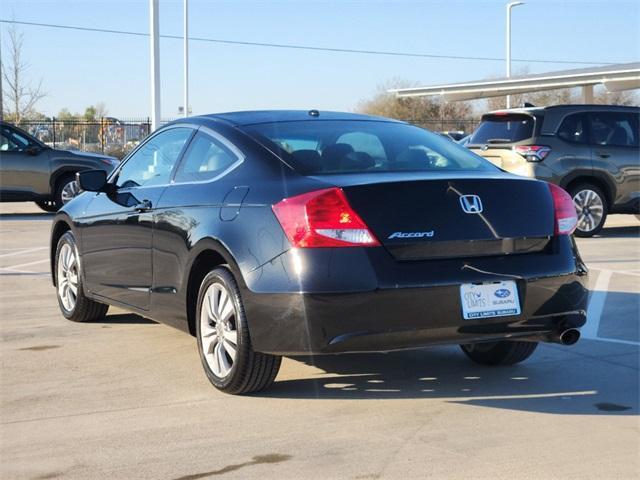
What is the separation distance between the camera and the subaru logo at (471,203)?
5.14 m

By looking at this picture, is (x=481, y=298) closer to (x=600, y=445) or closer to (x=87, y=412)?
(x=600, y=445)

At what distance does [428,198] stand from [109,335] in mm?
3130

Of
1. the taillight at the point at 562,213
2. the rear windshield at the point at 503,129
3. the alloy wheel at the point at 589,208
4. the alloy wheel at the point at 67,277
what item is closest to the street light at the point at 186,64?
the rear windshield at the point at 503,129

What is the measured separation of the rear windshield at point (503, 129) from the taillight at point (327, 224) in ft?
31.6

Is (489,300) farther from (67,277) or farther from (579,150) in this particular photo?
(579,150)

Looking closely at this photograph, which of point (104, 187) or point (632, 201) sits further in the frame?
point (632, 201)

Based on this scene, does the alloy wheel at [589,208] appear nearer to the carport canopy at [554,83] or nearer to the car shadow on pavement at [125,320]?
the car shadow on pavement at [125,320]

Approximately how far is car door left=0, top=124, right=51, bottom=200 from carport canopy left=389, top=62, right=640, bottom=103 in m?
17.6

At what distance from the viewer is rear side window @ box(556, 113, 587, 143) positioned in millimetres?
14273

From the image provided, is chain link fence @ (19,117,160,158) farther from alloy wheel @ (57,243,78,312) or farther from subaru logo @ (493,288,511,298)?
subaru logo @ (493,288,511,298)

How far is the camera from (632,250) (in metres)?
12.8

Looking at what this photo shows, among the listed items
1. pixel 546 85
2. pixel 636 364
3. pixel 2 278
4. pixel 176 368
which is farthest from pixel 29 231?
pixel 546 85

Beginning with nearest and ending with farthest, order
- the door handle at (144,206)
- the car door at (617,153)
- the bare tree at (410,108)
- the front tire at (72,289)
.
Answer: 1. the door handle at (144,206)
2. the front tire at (72,289)
3. the car door at (617,153)
4. the bare tree at (410,108)

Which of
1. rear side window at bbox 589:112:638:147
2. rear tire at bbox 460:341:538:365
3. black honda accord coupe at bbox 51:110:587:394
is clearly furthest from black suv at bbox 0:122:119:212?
rear tire at bbox 460:341:538:365
